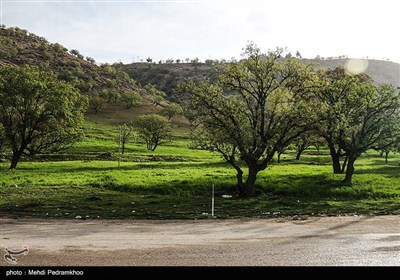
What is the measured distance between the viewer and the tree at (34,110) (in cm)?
4366

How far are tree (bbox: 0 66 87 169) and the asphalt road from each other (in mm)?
28299

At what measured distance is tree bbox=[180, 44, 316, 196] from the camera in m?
28.0

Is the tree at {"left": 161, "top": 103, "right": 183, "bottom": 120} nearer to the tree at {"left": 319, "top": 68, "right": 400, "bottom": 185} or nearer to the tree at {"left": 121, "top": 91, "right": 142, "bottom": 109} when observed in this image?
the tree at {"left": 121, "top": 91, "right": 142, "bottom": 109}

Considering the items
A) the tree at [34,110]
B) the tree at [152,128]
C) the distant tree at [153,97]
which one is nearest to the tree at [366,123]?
the tree at [34,110]

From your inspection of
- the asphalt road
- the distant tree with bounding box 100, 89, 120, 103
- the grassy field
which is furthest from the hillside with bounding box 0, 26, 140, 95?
the asphalt road

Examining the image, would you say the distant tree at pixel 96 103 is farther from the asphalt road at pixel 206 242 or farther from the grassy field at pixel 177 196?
the asphalt road at pixel 206 242

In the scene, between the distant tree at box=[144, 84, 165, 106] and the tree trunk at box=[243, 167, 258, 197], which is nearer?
the tree trunk at box=[243, 167, 258, 197]

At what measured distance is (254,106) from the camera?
29406 mm

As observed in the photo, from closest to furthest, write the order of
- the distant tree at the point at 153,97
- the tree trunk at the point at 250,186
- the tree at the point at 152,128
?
the tree trunk at the point at 250,186 < the tree at the point at 152,128 < the distant tree at the point at 153,97

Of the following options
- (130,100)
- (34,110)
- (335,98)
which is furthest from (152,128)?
(335,98)

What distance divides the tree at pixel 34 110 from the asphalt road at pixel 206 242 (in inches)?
1114
